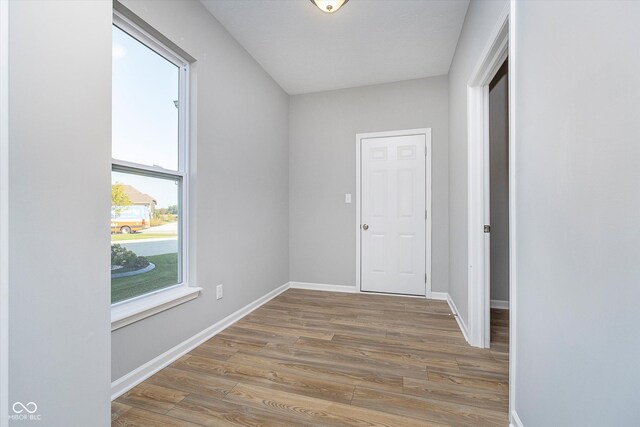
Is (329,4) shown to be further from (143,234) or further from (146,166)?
(143,234)

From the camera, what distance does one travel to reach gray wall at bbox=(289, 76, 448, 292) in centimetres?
337

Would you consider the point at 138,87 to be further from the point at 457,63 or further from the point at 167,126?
the point at 457,63

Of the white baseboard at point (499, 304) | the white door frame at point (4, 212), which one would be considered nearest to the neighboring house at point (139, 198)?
the white door frame at point (4, 212)

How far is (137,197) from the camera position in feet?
5.93

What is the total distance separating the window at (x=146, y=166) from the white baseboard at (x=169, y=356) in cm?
44

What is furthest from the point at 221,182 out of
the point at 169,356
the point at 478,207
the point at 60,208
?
the point at 478,207

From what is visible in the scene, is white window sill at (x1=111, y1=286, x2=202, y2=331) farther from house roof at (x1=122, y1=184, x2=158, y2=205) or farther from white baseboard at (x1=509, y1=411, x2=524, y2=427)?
white baseboard at (x1=509, y1=411, x2=524, y2=427)

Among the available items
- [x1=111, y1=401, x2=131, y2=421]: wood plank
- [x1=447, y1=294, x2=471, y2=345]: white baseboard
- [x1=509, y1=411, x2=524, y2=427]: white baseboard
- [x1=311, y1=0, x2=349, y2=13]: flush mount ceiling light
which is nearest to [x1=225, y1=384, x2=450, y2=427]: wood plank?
[x1=509, y1=411, x2=524, y2=427]: white baseboard

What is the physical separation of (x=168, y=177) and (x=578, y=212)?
2.30 metres

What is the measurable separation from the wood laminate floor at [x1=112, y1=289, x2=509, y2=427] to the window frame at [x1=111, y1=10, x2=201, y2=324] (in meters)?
0.45

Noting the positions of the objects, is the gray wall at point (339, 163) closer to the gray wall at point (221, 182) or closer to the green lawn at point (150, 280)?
the gray wall at point (221, 182)

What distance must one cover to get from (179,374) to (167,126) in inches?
68.9

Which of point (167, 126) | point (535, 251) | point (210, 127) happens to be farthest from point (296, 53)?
point (535, 251)

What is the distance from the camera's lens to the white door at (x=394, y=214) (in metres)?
3.44
